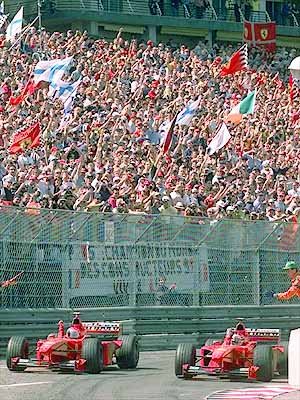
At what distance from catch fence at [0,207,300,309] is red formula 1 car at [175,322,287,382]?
4507 mm

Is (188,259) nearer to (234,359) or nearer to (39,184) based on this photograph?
(39,184)

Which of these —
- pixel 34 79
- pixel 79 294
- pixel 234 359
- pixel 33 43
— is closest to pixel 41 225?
pixel 79 294

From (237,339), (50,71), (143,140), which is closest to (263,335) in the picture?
(237,339)

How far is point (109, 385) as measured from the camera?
17531mm

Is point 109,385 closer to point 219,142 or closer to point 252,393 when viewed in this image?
point 252,393

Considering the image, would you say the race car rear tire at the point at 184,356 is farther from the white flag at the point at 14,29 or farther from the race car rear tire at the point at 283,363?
the white flag at the point at 14,29

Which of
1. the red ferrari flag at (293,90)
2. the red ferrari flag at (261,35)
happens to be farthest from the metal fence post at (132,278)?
the red ferrari flag at (261,35)

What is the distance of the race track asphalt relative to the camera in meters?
16.3

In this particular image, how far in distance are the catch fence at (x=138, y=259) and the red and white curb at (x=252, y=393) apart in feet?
19.8

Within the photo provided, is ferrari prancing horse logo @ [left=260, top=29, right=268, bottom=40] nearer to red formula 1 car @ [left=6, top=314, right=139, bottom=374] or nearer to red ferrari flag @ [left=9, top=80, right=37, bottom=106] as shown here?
red ferrari flag @ [left=9, top=80, right=37, bottom=106]

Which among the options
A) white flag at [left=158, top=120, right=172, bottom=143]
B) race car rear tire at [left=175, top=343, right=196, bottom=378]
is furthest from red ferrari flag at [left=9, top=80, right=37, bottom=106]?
race car rear tire at [left=175, top=343, right=196, bottom=378]

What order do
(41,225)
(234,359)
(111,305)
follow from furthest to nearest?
(111,305) → (41,225) → (234,359)

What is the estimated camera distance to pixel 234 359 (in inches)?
722

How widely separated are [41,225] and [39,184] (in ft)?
7.27
